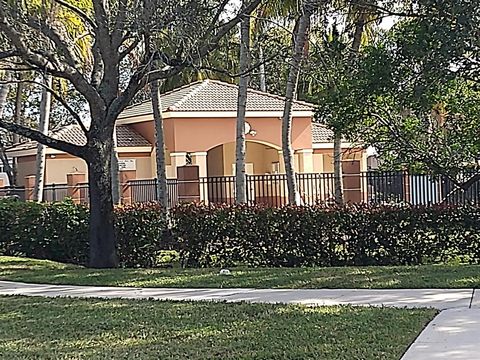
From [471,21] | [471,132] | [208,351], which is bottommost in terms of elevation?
[208,351]

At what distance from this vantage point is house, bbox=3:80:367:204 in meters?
30.5

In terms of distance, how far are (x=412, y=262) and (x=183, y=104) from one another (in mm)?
17862

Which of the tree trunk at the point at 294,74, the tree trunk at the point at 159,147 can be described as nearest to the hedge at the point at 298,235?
the tree trunk at the point at 294,74

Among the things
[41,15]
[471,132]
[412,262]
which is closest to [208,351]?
[412,262]

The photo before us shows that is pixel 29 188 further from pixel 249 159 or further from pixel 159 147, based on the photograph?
pixel 249 159

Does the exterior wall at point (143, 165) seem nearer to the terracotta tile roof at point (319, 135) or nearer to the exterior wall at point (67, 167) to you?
the exterior wall at point (67, 167)

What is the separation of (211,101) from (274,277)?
2013 centimetres

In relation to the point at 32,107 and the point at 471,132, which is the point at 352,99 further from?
the point at 32,107

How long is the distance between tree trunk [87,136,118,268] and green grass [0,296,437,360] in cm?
449

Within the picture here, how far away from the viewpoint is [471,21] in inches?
457

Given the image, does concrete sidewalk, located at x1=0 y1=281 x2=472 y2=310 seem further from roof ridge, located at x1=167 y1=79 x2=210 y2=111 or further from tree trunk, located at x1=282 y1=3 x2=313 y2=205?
roof ridge, located at x1=167 y1=79 x2=210 y2=111

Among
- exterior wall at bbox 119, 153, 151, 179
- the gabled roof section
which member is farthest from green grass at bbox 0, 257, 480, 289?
exterior wall at bbox 119, 153, 151, 179

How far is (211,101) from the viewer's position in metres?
32.2

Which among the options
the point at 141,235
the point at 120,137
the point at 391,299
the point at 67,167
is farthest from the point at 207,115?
the point at 391,299
